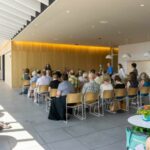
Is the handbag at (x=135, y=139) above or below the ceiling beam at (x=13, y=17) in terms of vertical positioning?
below

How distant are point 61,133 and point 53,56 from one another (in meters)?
9.86

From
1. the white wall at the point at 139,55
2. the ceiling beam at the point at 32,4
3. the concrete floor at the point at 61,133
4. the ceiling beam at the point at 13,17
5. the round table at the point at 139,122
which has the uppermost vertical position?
the ceiling beam at the point at 13,17

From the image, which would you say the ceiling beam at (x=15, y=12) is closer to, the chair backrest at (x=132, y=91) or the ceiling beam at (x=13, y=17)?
the ceiling beam at (x=13, y=17)

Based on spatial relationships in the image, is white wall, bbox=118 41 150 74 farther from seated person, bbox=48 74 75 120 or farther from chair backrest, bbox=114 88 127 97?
seated person, bbox=48 74 75 120

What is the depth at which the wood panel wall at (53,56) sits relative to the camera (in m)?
12.6

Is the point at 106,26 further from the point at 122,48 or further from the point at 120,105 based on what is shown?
the point at 122,48

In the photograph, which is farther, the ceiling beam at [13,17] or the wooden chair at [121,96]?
the ceiling beam at [13,17]

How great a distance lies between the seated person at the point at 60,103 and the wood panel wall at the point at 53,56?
7929mm

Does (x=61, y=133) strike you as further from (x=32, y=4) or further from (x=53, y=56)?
(x=53, y=56)

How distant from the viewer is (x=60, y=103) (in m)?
5.20

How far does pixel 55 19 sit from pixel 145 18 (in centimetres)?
290

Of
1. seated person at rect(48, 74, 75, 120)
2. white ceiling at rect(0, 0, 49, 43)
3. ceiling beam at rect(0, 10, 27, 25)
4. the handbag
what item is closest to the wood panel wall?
white ceiling at rect(0, 0, 49, 43)

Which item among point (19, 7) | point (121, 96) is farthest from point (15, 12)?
point (121, 96)

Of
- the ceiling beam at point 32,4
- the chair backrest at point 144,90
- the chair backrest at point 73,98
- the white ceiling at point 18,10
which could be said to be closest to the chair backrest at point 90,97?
the chair backrest at point 73,98
